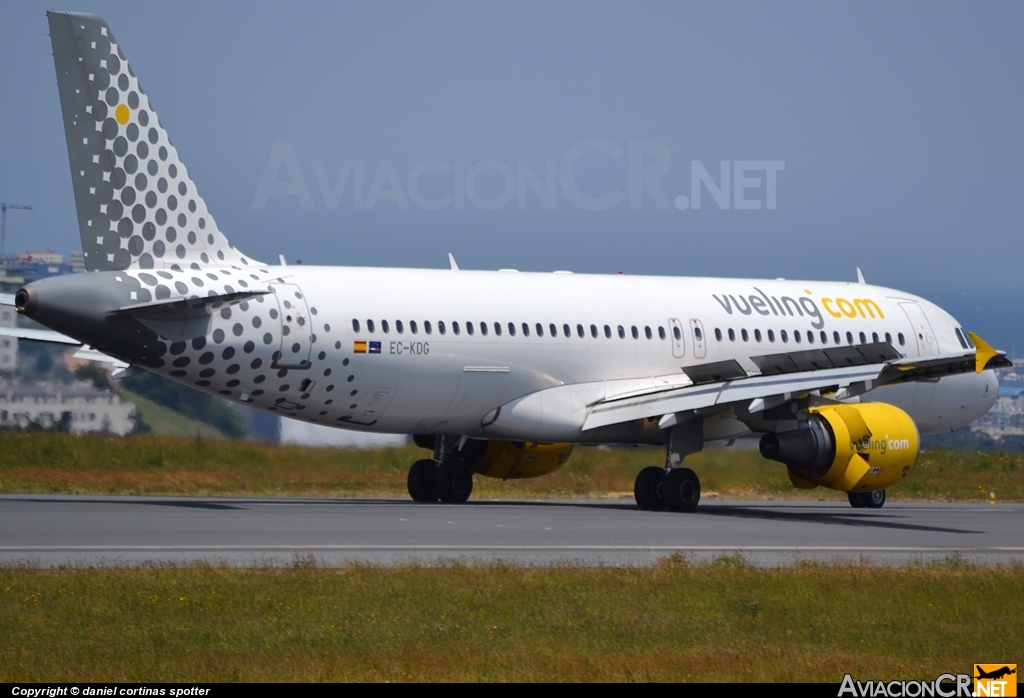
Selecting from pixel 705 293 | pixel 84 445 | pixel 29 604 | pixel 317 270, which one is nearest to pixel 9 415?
pixel 84 445

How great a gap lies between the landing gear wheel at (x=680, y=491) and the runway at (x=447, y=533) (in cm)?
41

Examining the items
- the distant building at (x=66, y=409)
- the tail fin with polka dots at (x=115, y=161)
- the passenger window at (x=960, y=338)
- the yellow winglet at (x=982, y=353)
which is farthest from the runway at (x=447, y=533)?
the distant building at (x=66, y=409)

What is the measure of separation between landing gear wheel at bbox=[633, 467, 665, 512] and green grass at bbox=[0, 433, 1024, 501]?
4447mm

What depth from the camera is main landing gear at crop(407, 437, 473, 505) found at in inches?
1196

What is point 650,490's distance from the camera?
28.9 m

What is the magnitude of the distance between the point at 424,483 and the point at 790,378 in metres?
7.94

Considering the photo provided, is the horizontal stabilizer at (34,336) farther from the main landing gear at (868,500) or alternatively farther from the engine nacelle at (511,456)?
the main landing gear at (868,500)

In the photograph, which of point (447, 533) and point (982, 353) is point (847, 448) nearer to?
point (982, 353)

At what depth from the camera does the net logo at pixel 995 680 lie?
1051 cm

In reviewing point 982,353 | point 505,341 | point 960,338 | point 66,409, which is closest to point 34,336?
point 505,341

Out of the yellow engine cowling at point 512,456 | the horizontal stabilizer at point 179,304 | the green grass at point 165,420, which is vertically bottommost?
the yellow engine cowling at point 512,456

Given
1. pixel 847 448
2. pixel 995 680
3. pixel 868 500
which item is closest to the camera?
pixel 995 680

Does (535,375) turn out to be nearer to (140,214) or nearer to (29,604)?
(140,214)

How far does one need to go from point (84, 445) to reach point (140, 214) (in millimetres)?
12140
